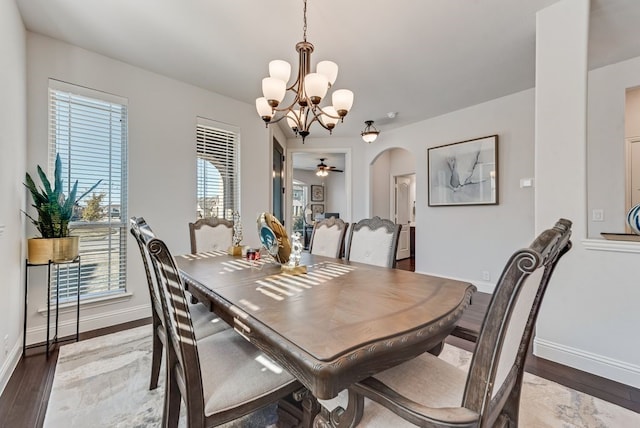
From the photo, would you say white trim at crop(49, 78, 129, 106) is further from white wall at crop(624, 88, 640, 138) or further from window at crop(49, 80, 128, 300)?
white wall at crop(624, 88, 640, 138)

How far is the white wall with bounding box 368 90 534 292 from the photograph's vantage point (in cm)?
356

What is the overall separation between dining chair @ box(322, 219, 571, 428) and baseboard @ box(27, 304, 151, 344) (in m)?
2.76

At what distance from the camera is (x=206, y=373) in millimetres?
1129

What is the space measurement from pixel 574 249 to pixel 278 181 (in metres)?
3.96

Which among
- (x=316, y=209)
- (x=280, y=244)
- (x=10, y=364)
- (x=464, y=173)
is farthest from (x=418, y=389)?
(x=316, y=209)

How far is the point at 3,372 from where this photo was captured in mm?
1818

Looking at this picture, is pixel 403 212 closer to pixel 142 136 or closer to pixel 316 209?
pixel 316 209

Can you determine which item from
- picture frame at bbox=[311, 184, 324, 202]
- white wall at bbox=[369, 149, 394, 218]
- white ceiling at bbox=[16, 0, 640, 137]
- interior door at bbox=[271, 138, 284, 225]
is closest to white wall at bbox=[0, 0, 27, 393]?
white ceiling at bbox=[16, 0, 640, 137]

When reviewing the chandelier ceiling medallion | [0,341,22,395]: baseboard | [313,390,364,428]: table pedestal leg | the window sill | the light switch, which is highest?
the chandelier ceiling medallion

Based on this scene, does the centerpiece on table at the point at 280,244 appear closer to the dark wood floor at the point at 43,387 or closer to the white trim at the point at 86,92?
the dark wood floor at the point at 43,387

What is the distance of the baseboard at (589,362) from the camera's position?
1.84m

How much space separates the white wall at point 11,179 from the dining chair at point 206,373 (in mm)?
1592

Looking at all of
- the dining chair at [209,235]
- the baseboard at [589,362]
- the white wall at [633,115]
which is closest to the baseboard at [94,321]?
the dining chair at [209,235]

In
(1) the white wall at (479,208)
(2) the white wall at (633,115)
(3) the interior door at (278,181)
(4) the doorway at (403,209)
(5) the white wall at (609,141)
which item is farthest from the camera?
(4) the doorway at (403,209)
